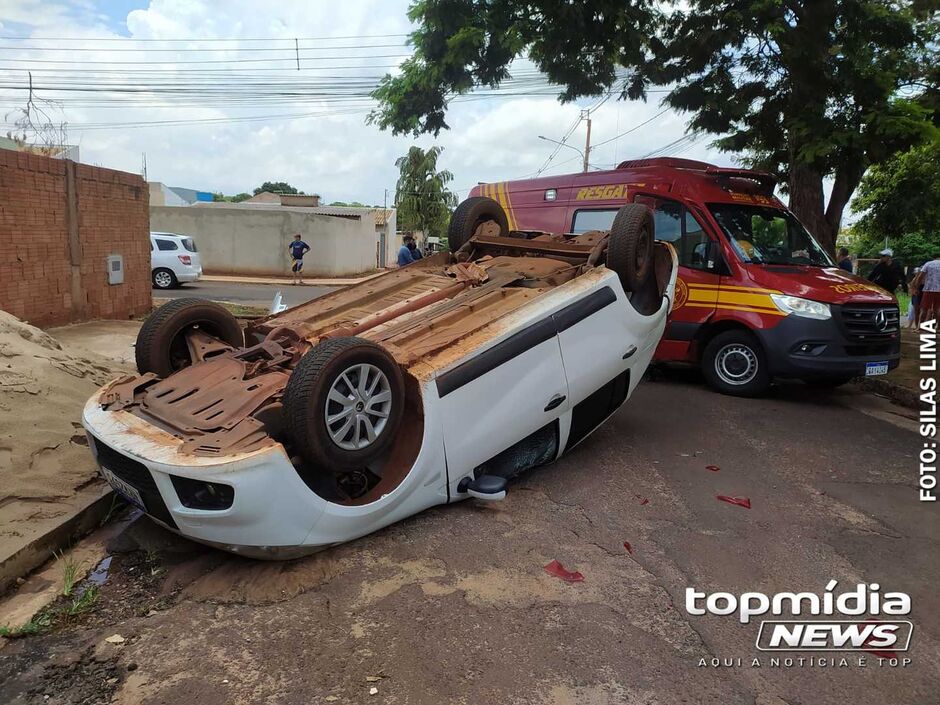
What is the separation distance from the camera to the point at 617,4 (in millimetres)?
8930

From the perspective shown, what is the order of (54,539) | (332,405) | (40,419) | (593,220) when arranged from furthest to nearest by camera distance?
(593,220), (40,419), (54,539), (332,405)

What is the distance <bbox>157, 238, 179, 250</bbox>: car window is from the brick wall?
7097 mm

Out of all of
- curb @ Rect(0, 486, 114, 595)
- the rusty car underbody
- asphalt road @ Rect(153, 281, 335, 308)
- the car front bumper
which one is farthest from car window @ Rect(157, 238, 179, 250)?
the car front bumper

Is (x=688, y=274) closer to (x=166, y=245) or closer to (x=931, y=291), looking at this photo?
(x=931, y=291)

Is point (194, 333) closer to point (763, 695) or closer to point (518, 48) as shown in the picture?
point (763, 695)

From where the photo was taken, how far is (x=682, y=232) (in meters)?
7.91

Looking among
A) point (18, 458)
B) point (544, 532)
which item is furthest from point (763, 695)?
point (18, 458)

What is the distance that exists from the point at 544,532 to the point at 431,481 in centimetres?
75

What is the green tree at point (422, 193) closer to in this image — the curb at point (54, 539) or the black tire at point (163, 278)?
the black tire at point (163, 278)

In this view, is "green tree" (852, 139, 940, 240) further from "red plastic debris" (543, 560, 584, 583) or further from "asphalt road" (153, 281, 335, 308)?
"asphalt road" (153, 281, 335, 308)

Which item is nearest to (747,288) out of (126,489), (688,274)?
(688,274)

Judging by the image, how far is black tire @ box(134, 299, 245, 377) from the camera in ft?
13.9

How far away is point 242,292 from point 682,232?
1462cm

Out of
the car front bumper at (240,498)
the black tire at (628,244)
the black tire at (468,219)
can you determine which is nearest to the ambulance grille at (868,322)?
the black tire at (628,244)
